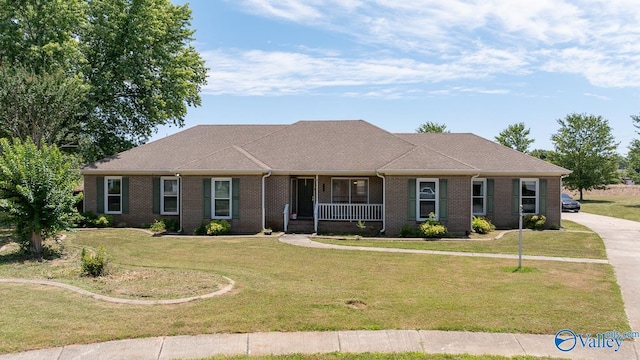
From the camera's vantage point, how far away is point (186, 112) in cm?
2891

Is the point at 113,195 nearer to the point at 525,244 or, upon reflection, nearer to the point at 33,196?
the point at 33,196

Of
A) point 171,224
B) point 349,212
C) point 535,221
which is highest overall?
point 349,212

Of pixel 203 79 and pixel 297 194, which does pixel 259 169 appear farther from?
pixel 203 79

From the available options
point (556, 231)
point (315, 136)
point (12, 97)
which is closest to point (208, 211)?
point (315, 136)

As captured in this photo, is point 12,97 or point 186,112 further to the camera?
point 186,112

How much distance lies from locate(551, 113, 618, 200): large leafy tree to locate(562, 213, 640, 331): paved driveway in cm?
2025

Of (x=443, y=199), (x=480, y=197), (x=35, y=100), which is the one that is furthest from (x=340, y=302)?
(x=35, y=100)

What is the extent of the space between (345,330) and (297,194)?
15983 millimetres

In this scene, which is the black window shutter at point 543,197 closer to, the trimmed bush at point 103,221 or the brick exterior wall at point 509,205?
the brick exterior wall at point 509,205

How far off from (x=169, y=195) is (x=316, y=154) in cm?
758

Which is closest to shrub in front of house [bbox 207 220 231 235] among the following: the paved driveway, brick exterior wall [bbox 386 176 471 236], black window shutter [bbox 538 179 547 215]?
brick exterior wall [bbox 386 176 471 236]

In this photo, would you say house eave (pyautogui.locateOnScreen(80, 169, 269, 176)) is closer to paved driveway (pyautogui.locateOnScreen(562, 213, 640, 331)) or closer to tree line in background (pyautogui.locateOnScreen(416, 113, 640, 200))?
paved driveway (pyautogui.locateOnScreen(562, 213, 640, 331))

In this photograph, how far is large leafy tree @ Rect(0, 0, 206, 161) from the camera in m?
22.3

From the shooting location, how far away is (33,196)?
42.5ft
